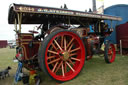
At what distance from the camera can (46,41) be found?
2.72 metres

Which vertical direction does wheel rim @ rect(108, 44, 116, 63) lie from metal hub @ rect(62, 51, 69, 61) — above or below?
below

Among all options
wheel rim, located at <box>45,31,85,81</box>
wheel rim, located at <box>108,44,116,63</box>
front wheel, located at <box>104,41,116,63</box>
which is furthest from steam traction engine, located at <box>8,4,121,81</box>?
wheel rim, located at <box>108,44,116,63</box>

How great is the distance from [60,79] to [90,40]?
209 cm

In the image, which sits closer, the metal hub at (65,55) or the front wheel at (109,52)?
the metal hub at (65,55)

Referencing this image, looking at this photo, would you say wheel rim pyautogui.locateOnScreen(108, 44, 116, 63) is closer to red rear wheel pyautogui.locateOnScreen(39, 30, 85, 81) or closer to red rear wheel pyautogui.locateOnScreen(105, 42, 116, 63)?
red rear wheel pyautogui.locateOnScreen(105, 42, 116, 63)

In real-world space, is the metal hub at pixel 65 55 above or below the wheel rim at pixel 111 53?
above

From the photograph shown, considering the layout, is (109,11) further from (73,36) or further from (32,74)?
(32,74)

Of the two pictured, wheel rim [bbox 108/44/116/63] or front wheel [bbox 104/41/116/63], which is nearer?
front wheel [bbox 104/41/116/63]

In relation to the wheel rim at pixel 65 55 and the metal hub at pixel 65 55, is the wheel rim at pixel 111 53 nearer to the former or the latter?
the wheel rim at pixel 65 55

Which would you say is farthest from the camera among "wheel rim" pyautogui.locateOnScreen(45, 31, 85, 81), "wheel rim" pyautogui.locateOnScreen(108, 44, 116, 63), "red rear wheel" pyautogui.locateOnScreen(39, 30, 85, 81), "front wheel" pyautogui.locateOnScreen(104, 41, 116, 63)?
"wheel rim" pyautogui.locateOnScreen(108, 44, 116, 63)

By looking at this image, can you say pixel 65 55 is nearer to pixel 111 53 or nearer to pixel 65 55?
pixel 65 55

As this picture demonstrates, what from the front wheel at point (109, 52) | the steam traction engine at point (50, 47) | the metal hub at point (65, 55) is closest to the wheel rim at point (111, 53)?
the front wheel at point (109, 52)

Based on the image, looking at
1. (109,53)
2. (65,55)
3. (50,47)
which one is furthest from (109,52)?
(50,47)

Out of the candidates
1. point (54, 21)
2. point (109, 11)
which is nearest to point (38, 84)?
point (54, 21)
